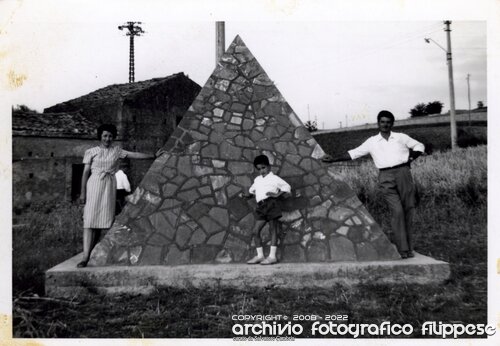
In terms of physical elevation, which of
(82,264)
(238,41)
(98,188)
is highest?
(238,41)

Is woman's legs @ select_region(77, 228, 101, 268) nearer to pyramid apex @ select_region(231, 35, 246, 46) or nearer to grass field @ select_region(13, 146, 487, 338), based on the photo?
grass field @ select_region(13, 146, 487, 338)

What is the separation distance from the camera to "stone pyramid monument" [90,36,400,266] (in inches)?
180

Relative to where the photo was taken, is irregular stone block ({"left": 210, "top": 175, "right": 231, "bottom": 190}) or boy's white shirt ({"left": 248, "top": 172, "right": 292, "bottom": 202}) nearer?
boy's white shirt ({"left": 248, "top": 172, "right": 292, "bottom": 202})

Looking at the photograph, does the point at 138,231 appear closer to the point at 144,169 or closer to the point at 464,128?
the point at 144,169

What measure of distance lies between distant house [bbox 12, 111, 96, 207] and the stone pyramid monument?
10.4 ft

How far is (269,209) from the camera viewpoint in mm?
4457

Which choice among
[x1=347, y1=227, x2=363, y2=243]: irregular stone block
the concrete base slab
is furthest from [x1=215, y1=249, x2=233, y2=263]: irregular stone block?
[x1=347, y1=227, x2=363, y2=243]: irregular stone block

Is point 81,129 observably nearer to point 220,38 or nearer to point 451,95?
point 220,38

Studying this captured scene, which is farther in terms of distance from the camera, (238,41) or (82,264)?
(238,41)

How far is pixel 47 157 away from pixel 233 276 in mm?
5122

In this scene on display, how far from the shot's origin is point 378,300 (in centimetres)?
419

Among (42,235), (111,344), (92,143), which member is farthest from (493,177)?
(92,143)

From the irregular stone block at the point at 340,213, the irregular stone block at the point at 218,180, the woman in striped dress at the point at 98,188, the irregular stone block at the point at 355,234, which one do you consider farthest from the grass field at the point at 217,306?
the irregular stone block at the point at 218,180

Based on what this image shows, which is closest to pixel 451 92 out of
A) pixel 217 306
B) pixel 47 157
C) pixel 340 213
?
pixel 340 213
